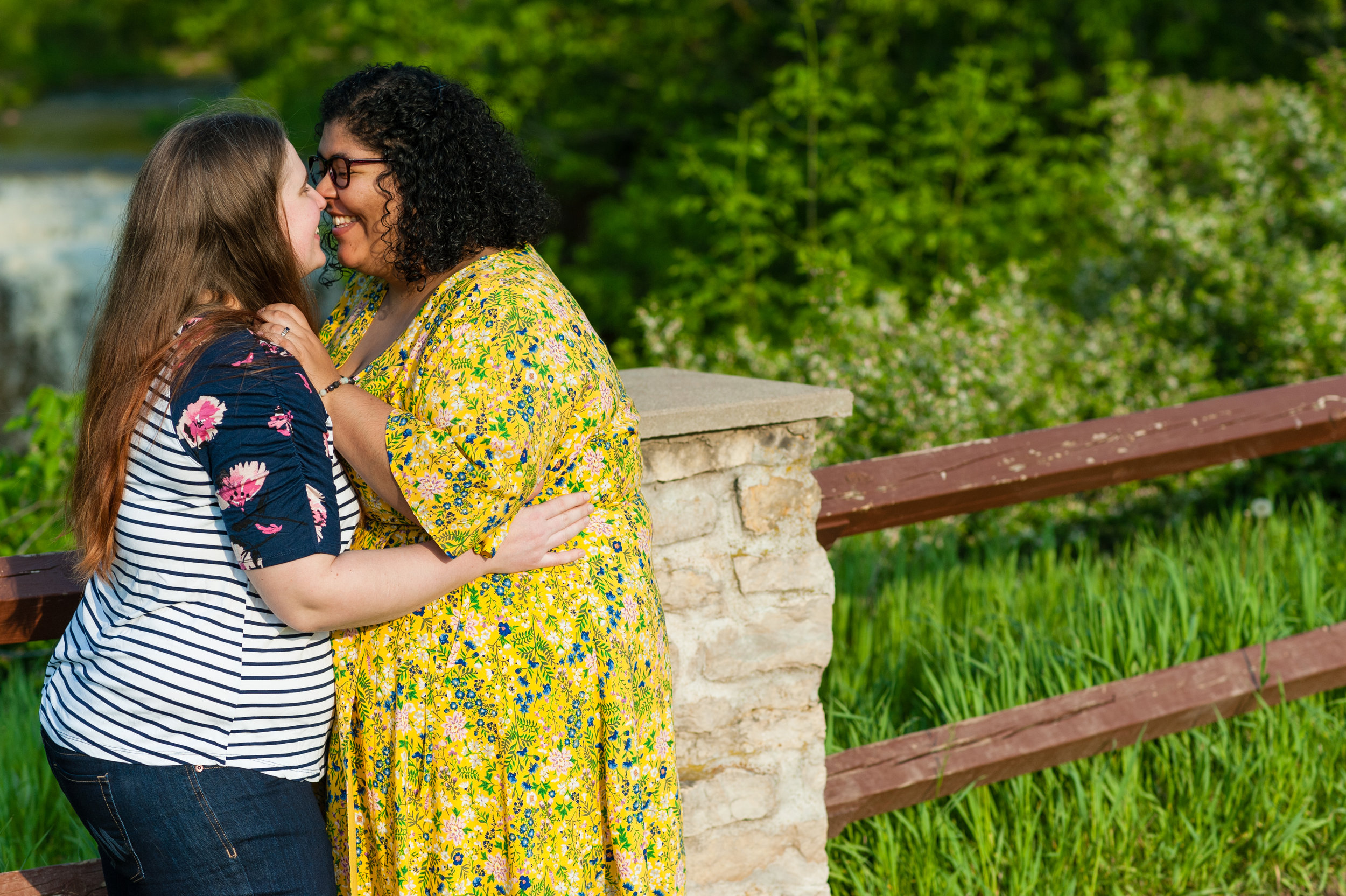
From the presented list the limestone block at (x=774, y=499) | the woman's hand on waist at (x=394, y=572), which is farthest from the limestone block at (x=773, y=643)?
the woman's hand on waist at (x=394, y=572)

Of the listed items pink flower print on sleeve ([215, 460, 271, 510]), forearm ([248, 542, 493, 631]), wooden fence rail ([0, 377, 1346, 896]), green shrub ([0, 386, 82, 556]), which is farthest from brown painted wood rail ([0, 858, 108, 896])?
green shrub ([0, 386, 82, 556])

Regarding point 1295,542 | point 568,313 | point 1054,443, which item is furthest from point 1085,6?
Result: point 568,313

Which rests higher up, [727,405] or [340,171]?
[340,171]

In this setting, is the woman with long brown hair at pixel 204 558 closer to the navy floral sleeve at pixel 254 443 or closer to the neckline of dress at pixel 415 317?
the navy floral sleeve at pixel 254 443

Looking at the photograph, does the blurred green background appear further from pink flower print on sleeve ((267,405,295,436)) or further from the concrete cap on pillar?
pink flower print on sleeve ((267,405,295,436))

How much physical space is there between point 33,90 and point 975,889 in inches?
1007

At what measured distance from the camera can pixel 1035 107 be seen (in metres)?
8.68

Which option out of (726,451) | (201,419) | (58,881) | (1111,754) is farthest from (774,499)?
(58,881)

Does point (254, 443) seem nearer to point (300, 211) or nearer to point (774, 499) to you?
point (300, 211)

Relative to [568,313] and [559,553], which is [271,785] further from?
[568,313]

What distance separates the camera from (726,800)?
97.8 inches

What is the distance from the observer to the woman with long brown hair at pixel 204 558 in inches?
62.2

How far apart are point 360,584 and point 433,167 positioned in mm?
670

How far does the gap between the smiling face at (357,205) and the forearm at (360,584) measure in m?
0.50
